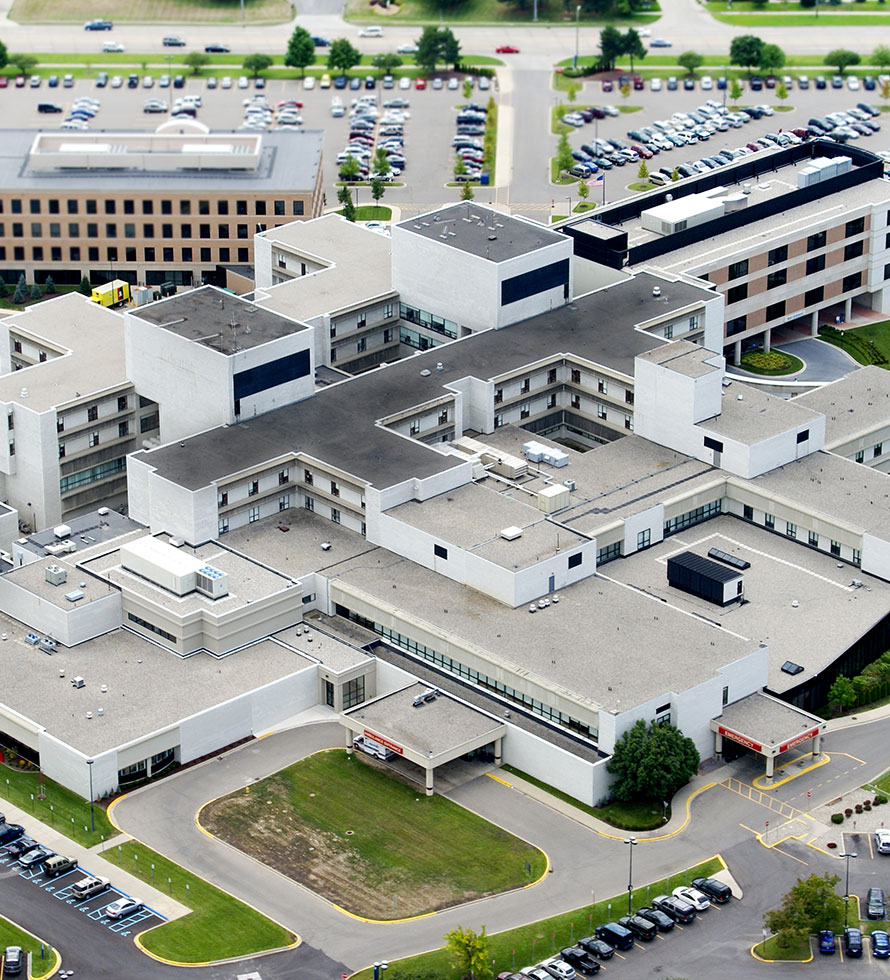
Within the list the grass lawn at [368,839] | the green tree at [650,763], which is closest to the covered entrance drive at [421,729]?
the grass lawn at [368,839]

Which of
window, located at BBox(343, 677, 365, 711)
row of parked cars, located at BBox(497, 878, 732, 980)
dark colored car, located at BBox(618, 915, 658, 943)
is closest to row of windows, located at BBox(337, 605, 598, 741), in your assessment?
window, located at BBox(343, 677, 365, 711)

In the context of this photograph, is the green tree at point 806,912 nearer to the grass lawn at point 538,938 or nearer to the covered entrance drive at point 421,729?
the grass lawn at point 538,938

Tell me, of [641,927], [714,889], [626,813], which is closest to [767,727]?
[626,813]

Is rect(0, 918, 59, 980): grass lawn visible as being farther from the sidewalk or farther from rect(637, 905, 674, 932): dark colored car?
rect(637, 905, 674, 932): dark colored car

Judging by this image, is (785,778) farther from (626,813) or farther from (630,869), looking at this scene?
(630,869)

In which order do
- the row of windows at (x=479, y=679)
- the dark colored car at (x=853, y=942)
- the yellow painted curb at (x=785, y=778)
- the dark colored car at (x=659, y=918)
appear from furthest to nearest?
the row of windows at (x=479, y=679), the yellow painted curb at (x=785, y=778), the dark colored car at (x=659, y=918), the dark colored car at (x=853, y=942)

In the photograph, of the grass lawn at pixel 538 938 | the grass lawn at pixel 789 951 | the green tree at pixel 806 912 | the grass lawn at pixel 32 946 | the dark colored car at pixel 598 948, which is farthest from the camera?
the grass lawn at pixel 789 951
